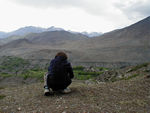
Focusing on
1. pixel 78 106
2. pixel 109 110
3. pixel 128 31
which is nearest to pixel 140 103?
pixel 109 110

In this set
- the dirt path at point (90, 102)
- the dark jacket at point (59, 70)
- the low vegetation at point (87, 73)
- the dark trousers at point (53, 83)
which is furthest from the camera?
the low vegetation at point (87, 73)

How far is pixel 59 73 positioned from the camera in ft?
25.8

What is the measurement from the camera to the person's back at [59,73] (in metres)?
7.86

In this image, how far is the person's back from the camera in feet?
25.8

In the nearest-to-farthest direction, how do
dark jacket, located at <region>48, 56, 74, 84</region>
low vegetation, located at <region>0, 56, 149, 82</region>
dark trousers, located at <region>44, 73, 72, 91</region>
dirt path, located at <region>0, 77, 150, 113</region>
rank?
dirt path, located at <region>0, 77, 150, 113</region> → dark jacket, located at <region>48, 56, 74, 84</region> → dark trousers, located at <region>44, 73, 72, 91</region> → low vegetation, located at <region>0, 56, 149, 82</region>

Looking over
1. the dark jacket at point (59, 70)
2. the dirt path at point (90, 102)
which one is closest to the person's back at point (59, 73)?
the dark jacket at point (59, 70)

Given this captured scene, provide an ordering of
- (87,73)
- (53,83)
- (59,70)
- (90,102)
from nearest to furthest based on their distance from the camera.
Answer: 1. (90,102)
2. (59,70)
3. (53,83)
4. (87,73)

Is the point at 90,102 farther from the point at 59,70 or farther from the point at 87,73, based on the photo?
the point at 87,73

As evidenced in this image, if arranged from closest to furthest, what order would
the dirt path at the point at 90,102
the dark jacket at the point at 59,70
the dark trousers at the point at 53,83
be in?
the dirt path at the point at 90,102, the dark jacket at the point at 59,70, the dark trousers at the point at 53,83

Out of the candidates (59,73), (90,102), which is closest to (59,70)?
(59,73)

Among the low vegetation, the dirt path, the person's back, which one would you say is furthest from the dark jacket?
the low vegetation

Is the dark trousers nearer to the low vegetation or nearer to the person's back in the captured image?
the person's back

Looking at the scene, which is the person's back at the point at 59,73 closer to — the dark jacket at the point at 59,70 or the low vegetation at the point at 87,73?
the dark jacket at the point at 59,70

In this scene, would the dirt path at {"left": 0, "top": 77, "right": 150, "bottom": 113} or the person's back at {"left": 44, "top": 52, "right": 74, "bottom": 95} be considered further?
the person's back at {"left": 44, "top": 52, "right": 74, "bottom": 95}
